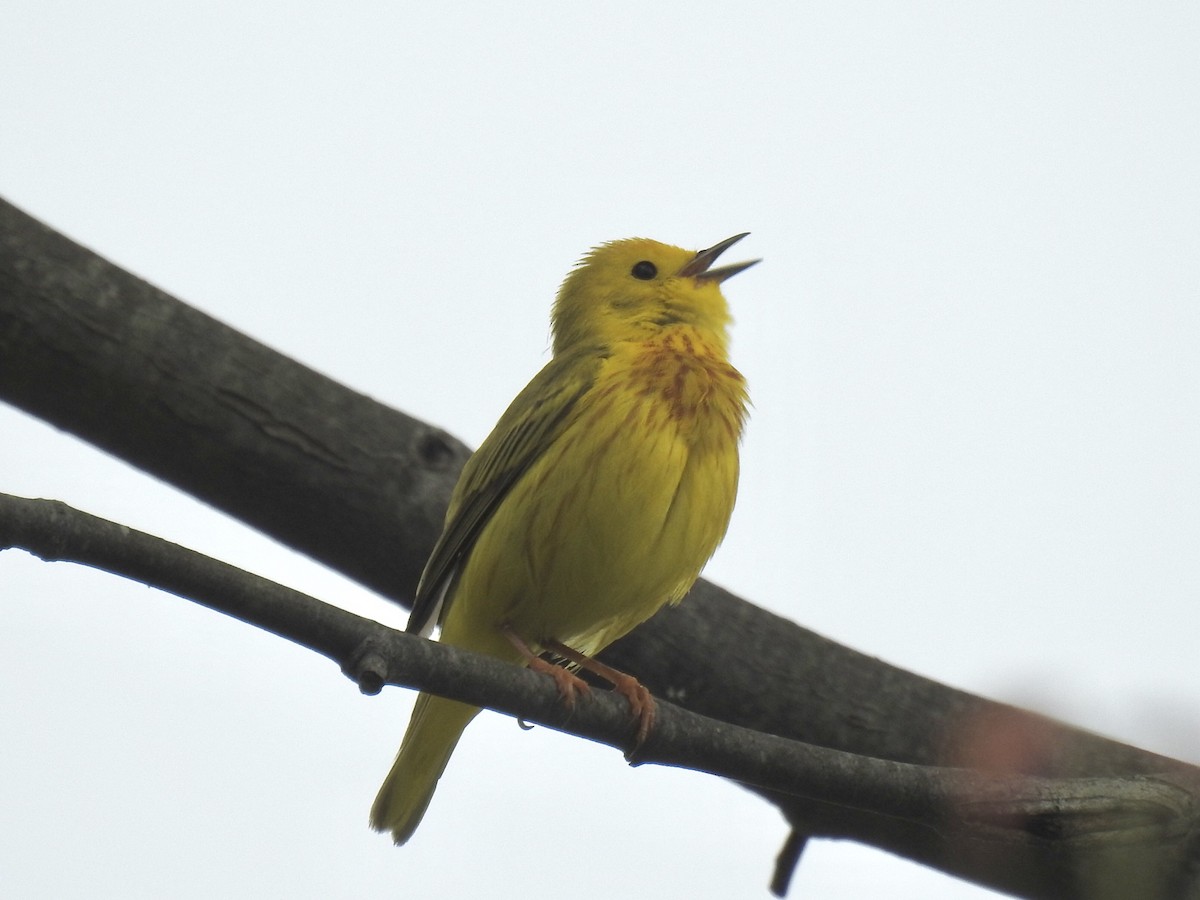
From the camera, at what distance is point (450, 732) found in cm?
504

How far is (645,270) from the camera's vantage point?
19.7 feet

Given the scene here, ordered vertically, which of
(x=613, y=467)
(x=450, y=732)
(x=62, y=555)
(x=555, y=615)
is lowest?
(x=62, y=555)

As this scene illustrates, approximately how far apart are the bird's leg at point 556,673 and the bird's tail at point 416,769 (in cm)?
38

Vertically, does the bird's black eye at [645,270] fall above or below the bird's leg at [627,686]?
above

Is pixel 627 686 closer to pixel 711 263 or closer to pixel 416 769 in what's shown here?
pixel 416 769

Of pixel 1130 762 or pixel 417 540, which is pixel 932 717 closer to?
pixel 1130 762

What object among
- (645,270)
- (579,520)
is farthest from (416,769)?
(645,270)

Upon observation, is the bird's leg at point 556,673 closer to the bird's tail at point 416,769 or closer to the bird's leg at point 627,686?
the bird's leg at point 627,686

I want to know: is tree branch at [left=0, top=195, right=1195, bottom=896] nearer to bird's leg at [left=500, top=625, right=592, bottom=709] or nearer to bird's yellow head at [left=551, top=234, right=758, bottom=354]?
bird's leg at [left=500, top=625, right=592, bottom=709]

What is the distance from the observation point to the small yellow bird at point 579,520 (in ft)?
14.9

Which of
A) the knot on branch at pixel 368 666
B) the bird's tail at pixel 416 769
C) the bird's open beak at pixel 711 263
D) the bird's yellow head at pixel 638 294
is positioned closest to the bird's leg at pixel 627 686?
the bird's tail at pixel 416 769

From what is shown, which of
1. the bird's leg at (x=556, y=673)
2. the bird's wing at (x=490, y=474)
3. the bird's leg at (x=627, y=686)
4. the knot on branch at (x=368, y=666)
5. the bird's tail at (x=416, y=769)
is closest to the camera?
the knot on branch at (x=368, y=666)

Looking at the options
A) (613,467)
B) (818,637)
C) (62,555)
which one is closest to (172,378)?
(613,467)

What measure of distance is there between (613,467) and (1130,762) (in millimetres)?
1895
